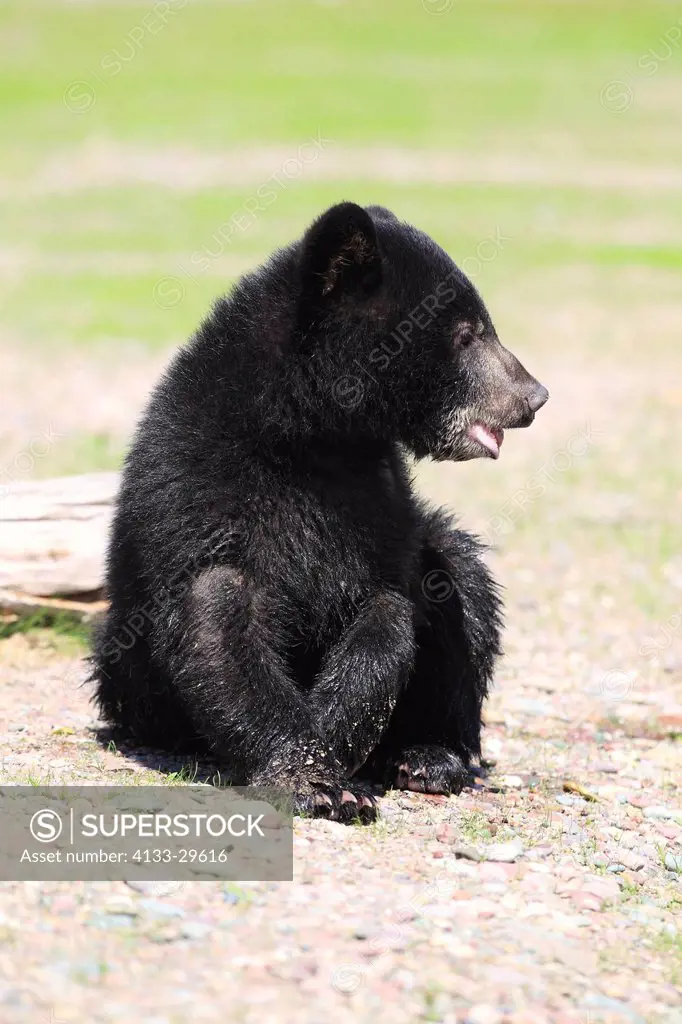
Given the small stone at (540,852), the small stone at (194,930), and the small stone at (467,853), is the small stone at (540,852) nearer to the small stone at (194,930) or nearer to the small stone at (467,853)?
the small stone at (467,853)

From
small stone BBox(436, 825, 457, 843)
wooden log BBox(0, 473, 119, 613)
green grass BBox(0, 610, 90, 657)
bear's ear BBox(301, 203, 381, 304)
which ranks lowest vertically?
small stone BBox(436, 825, 457, 843)

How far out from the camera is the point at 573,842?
571cm

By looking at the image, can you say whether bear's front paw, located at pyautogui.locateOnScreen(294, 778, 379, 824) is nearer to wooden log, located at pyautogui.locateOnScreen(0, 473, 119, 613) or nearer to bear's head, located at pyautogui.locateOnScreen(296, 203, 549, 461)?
bear's head, located at pyautogui.locateOnScreen(296, 203, 549, 461)

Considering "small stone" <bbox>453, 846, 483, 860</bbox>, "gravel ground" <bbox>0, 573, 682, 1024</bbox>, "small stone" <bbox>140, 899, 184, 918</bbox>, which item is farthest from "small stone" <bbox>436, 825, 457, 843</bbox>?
"small stone" <bbox>140, 899, 184, 918</bbox>

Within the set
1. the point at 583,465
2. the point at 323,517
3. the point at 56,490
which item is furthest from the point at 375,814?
the point at 583,465

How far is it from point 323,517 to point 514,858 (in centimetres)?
156

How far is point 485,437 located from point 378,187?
2888 cm

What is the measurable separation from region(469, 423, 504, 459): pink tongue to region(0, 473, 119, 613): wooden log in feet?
9.42

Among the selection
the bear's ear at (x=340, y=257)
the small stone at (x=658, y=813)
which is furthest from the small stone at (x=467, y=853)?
the bear's ear at (x=340, y=257)

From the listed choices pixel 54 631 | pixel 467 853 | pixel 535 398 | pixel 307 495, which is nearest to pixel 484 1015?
pixel 467 853

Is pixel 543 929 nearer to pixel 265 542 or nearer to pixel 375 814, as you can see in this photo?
pixel 375 814

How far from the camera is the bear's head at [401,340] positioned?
5.71 m

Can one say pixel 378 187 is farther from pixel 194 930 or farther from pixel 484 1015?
pixel 484 1015

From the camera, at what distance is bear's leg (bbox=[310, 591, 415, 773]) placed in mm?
5711
